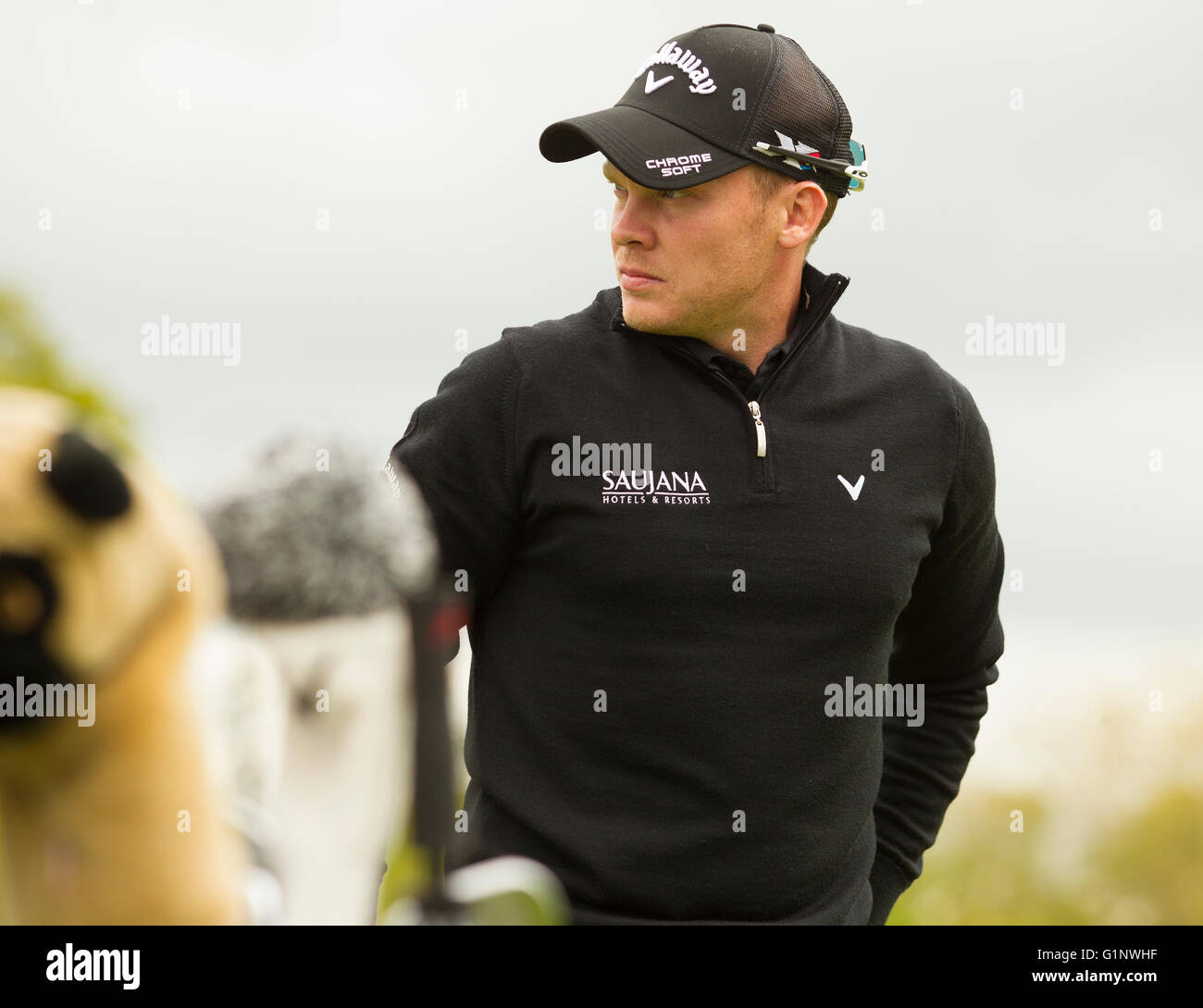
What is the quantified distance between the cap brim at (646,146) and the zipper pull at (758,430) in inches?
17.2

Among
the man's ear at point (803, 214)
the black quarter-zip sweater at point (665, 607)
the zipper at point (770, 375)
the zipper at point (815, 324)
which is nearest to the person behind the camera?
the black quarter-zip sweater at point (665, 607)

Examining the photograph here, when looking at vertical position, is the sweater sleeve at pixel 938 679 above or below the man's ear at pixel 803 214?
below

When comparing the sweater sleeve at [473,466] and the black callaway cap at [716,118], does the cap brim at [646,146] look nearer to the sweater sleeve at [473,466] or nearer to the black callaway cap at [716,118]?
the black callaway cap at [716,118]

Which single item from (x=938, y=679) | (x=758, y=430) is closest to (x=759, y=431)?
(x=758, y=430)

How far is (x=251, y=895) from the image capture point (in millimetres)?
753

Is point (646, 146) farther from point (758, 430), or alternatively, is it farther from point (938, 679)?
point (938, 679)

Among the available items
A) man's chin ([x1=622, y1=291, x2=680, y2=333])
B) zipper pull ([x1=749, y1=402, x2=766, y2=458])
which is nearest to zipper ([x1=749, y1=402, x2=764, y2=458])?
zipper pull ([x1=749, y1=402, x2=766, y2=458])

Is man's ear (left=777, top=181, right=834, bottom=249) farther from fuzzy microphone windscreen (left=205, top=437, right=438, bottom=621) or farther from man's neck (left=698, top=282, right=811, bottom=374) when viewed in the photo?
fuzzy microphone windscreen (left=205, top=437, right=438, bottom=621)

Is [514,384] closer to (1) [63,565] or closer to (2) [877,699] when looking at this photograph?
(2) [877,699]

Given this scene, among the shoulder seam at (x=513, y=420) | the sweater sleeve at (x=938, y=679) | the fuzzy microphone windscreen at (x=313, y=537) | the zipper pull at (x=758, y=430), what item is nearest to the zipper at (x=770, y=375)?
the zipper pull at (x=758, y=430)

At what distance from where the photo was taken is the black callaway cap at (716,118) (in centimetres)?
260

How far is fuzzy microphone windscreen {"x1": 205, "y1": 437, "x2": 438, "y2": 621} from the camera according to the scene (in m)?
0.67

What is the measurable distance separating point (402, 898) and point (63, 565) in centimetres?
34
